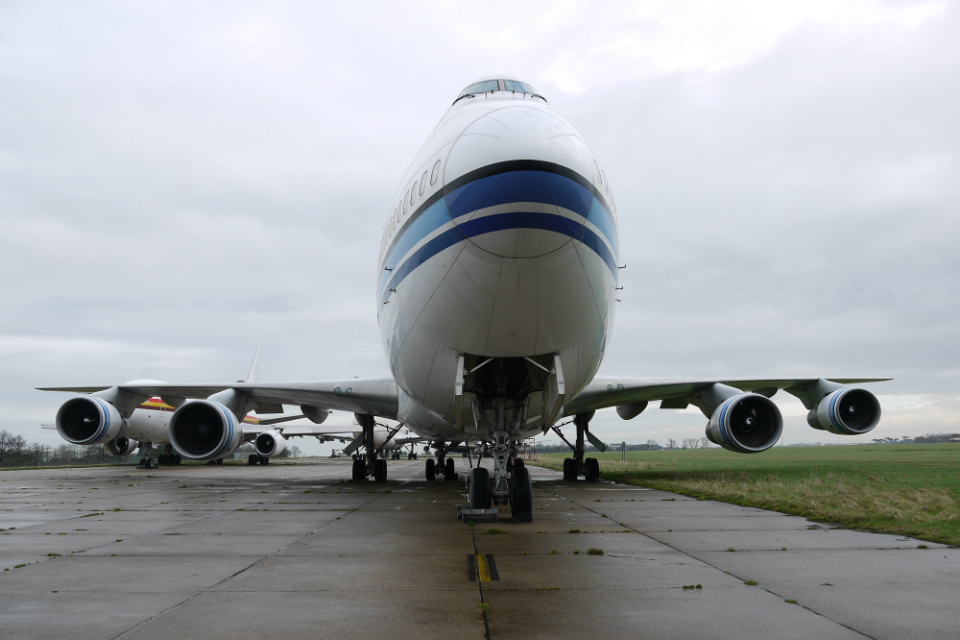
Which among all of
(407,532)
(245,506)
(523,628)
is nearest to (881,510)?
(407,532)

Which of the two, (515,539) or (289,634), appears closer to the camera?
(289,634)

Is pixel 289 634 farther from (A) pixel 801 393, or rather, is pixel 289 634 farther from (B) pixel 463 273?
(A) pixel 801 393

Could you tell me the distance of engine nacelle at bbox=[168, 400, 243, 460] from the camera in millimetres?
13883

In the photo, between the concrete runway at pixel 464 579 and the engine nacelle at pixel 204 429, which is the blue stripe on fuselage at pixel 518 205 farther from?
the engine nacelle at pixel 204 429

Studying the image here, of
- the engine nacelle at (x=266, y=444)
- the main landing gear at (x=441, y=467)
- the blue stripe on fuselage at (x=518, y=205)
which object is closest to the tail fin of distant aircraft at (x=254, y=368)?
the engine nacelle at (x=266, y=444)

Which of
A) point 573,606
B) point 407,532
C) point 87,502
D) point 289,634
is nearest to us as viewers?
point 289,634

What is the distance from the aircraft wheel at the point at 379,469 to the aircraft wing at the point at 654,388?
5.15 m

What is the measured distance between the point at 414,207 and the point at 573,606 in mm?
4033

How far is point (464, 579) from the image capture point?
4297 mm

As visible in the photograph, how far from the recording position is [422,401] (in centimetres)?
849

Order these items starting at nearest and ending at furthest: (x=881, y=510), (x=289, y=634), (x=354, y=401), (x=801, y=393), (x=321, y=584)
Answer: (x=289, y=634) → (x=321, y=584) → (x=881, y=510) → (x=354, y=401) → (x=801, y=393)

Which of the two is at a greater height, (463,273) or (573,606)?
(463,273)

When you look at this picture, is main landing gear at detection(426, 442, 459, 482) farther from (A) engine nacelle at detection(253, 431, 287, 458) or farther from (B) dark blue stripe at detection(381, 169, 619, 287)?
(A) engine nacelle at detection(253, 431, 287, 458)

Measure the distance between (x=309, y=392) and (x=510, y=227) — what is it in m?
10.9
